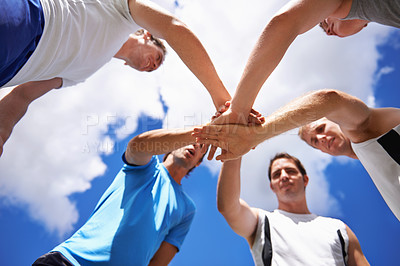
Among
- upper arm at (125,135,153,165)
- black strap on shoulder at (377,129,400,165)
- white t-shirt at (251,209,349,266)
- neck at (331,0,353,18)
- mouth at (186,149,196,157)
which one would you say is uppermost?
neck at (331,0,353,18)

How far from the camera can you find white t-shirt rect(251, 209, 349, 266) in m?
2.77

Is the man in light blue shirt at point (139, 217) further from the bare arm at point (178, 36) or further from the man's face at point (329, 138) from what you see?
the man's face at point (329, 138)

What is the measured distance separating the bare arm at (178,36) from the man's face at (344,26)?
121cm

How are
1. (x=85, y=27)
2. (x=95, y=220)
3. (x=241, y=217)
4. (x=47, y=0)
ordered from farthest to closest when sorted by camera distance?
(x=241, y=217)
(x=95, y=220)
(x=85, y=27)
(x=47, y=0)

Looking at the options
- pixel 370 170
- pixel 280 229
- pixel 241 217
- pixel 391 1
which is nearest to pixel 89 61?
pixel 391 1

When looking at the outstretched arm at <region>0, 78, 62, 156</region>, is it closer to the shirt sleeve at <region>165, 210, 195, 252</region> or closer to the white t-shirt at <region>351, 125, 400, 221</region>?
the shirt sleeve at <region>165, 210, 195, 252</region>

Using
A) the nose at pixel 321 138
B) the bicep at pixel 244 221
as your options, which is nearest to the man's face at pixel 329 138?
the nose at pixel 321 138

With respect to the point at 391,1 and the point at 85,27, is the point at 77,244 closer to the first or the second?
the point at 85,27

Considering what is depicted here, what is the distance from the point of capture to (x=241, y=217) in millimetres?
2840

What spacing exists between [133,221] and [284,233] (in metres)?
1.68

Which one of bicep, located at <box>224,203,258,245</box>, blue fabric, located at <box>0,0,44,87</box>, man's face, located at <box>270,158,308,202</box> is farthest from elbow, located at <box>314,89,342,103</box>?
man's face, located at <box>270,158,308,202</box>

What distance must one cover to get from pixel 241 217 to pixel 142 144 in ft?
4.23

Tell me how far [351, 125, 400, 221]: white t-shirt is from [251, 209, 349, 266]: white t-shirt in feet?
2.95

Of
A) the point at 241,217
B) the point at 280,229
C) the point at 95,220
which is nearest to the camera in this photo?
the point at 95,220
